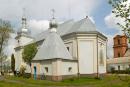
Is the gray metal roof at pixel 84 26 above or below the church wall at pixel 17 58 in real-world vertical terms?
above

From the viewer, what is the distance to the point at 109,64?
8075 cm

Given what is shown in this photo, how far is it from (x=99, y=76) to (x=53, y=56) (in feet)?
29.2

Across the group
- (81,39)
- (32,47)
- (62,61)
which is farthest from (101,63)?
(32,47)

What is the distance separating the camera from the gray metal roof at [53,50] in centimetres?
3569

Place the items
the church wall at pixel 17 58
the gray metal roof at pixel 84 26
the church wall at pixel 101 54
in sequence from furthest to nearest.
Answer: the church wall at pixel 17 58 → the church wall at pixel 101 54 → the gray metal roof at pixel 84 26

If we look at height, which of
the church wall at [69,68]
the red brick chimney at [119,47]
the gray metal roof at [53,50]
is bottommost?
the church wall at [69,68]

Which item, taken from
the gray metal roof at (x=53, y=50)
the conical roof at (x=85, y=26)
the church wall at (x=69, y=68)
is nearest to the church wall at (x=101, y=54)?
the conical roof at (x=85, y=26)

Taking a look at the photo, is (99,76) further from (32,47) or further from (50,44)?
(32,47)

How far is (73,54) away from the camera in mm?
39156

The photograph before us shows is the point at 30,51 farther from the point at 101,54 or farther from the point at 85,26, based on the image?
the point at 101,54

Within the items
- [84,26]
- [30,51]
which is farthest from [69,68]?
[30,51]

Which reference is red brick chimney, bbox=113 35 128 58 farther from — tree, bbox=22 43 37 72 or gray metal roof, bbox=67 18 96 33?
gray metal roof, bbox=67 18 96 33

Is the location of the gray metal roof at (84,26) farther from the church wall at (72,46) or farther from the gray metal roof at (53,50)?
the gray metal roof at (53,50)

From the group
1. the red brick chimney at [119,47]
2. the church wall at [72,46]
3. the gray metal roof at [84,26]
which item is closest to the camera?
the church wall at [72,46]
